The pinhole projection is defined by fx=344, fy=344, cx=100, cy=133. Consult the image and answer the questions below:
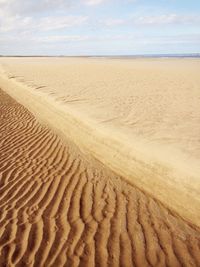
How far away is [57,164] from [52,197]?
5.41 feet

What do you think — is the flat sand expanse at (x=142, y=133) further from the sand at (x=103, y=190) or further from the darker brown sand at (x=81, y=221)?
the darker brown sand at (x=81, y=221)

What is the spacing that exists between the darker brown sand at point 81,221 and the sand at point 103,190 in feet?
0.04

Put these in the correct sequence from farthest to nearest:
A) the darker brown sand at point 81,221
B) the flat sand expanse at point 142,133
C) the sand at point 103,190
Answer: the flat sand expanse at point 142,133
the sand at point 103,190
the darker brown sand at point 81,221

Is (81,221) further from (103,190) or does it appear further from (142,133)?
(142,133)

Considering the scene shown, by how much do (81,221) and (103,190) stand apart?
1159 millimetres

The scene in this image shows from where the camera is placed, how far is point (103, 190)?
242 inches

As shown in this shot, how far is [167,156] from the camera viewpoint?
20.6ft

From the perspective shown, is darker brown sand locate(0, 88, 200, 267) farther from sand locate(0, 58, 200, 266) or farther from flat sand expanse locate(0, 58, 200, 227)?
flat sand expanse locate(0, 58, 200, 227)

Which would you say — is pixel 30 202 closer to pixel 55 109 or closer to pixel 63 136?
pixel 63 136

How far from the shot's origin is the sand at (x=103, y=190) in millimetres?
4434

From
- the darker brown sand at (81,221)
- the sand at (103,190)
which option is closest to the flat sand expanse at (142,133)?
the sand at (103,190)

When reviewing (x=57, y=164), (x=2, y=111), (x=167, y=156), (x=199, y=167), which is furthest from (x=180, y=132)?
(x=2, y=111)

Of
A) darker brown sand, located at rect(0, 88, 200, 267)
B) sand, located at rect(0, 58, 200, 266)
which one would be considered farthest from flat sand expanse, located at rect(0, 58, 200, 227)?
darker brown sand, located at rect(0, 88, 200, 267)

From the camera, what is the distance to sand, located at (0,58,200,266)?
4.43 metres
